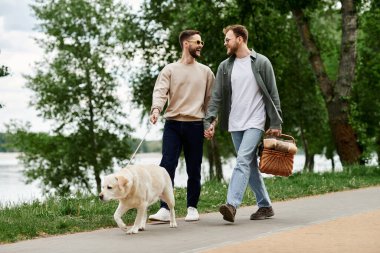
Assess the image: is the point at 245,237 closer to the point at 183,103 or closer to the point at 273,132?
the point at 273,132

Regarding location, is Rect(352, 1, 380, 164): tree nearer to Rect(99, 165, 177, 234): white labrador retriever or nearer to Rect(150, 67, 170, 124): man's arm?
Rect(150, 67, 170, 124): man's arm

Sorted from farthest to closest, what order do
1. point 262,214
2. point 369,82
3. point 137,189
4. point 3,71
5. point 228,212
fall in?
point 369,82, point 3,71, point 262,214, point 228,212, point 137,189

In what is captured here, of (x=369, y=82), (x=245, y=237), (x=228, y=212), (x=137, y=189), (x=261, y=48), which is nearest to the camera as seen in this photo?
(x=245, y=237)

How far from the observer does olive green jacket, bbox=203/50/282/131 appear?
9.27 m

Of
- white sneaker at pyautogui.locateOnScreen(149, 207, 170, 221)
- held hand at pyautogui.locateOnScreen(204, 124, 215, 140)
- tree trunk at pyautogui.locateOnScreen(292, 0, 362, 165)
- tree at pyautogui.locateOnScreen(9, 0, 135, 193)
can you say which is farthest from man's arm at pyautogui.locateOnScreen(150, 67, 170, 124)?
tree at pyautogui.locateOnScreen(9, 0, 135, 193)

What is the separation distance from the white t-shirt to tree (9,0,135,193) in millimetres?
34490

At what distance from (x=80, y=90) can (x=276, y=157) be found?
3625 cm

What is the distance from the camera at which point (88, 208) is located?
33.7ft

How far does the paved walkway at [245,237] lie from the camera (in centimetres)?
720

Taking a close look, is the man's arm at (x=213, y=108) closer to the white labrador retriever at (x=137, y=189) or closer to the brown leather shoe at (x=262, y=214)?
the white labrador retriever at (x=137, y=189)

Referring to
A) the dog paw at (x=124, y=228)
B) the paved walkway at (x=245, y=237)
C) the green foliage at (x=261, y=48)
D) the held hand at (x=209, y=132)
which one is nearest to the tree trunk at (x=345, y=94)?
the green foliage at (x=261, y=48)

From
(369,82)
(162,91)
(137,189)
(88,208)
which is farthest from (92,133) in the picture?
(137,189)

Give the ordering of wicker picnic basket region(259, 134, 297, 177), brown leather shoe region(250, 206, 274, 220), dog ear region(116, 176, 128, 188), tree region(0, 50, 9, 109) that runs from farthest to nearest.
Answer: tree region(0, 50, 9, 109) → brown leather shoe region(250, 206, 274, 220) → wicker picnic basket region(259, 134, 297, 177) → dog ear region(116, 176, 128, 188)

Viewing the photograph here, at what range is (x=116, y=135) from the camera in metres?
45.0
